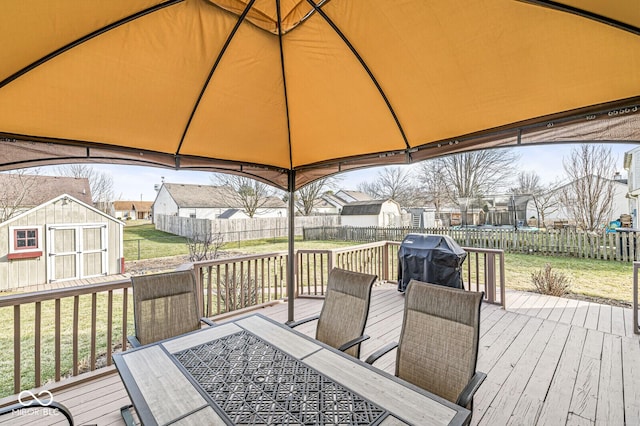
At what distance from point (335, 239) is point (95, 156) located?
13.3m

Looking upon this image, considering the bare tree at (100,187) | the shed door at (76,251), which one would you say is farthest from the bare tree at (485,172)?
the bare tree at (100,187)

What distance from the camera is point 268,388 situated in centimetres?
146

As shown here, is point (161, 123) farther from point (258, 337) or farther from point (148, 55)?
point (258, 337)

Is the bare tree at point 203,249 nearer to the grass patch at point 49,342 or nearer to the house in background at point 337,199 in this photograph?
the grass patch at point 49,342

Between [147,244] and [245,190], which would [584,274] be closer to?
[245,190]

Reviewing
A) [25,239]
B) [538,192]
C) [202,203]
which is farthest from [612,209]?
[202,203]

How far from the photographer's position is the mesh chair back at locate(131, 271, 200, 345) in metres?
2.34

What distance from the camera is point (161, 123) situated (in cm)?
262

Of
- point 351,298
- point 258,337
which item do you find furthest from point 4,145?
point 351,298

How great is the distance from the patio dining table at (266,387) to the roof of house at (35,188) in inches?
355

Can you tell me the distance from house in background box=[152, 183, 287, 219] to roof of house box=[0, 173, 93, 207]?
6.89 meters

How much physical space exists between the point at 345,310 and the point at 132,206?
1557 centimetres

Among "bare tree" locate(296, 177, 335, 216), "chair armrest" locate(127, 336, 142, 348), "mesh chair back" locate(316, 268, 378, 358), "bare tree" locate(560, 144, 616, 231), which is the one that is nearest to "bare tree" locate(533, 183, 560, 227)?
"bare tree" locate(560, 144, 616, 231)

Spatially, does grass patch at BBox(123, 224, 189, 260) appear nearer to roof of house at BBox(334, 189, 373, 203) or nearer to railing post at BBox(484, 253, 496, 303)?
railing post at BBox(484, 253, 496, 303)
